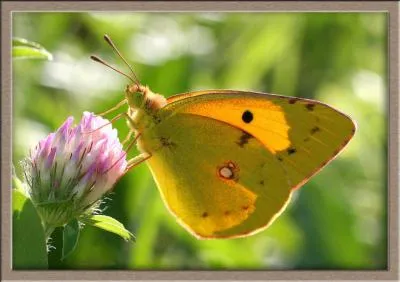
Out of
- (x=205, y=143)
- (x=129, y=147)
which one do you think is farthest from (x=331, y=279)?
(x=129, y=147)

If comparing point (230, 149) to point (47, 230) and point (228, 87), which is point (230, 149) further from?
point (228, 87)

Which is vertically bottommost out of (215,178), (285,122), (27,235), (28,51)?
(27,235)

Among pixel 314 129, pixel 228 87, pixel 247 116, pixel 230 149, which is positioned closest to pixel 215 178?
pixel 230 149

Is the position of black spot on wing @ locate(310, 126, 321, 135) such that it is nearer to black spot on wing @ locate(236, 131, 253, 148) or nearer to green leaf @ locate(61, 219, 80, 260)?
black spot on wing @ locate(236, 131, 253, 148)

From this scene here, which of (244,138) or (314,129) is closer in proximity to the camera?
(314,129)

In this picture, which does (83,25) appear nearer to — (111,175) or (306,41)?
(306,41)

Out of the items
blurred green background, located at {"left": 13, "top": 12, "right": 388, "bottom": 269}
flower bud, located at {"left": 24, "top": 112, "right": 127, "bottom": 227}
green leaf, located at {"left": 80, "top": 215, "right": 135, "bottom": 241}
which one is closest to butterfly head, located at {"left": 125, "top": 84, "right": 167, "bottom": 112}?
flower bud, located at {"left": 24, "top": 112, "right": 127, "bottom": 227}
